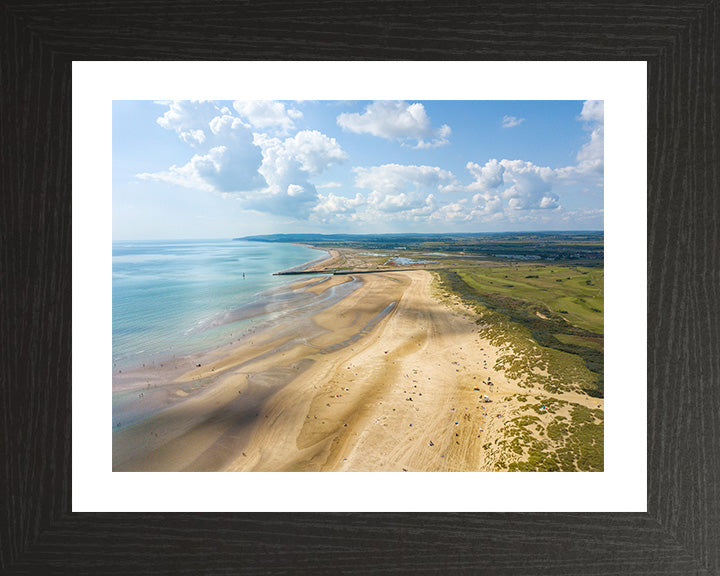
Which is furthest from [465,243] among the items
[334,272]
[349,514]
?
[349,514]

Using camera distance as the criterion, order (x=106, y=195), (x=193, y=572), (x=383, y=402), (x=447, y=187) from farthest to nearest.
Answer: (x=447, y=187)
(x=383, y=402)
(x=106, y=195)
(x=193, y=572)

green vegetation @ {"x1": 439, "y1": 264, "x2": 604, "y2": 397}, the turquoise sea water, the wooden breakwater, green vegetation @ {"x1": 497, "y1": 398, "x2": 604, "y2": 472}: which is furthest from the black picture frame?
the wooden breakwater

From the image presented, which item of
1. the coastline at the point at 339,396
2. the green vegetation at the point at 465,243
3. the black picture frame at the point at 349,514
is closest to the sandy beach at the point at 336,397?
the coastline at the point at 339,396

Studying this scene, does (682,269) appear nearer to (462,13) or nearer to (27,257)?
(462,13)

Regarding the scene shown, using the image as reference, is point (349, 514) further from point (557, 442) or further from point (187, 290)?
point (187, 290)

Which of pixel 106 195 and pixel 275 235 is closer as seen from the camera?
pixel 106 195

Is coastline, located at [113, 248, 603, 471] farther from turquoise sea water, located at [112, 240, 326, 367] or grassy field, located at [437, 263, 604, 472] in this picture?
turquoise sea water, located at [112, 240, 326, 367]

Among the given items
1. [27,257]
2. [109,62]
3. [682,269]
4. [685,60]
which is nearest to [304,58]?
[109,62]
